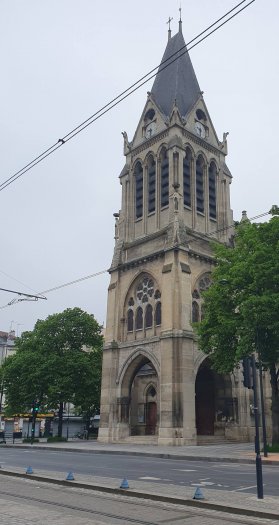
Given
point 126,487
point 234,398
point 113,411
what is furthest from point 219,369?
point 126,487

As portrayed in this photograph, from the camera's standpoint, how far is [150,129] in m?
50.4

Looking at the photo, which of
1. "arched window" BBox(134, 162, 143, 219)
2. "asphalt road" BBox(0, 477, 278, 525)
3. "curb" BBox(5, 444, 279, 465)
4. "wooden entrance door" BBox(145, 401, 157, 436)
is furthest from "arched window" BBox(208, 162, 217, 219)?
"asphalt road" BBox(0, 477, 278, 525)

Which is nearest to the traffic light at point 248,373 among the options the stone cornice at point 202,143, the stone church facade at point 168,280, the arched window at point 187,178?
the stone church facade at point 168,280

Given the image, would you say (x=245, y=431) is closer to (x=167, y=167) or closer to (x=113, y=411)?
(x=113, y=411)

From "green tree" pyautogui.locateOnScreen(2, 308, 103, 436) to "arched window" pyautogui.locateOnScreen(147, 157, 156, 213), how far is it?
505 inches

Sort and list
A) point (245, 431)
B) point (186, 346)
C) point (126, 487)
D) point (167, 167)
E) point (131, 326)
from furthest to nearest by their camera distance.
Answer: point (167, 167), point (131, 326), point (245, 431), point (186, 346), point (126, 487)

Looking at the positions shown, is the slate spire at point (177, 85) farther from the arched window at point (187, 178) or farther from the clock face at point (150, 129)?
the arched window at point (187, 178)

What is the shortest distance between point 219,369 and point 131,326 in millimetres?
13255

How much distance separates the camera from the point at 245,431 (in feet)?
130

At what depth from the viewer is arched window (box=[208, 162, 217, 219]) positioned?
48.5 m

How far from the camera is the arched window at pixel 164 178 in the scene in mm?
45312

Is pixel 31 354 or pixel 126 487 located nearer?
pixel 126 487

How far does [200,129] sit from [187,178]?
273 inches

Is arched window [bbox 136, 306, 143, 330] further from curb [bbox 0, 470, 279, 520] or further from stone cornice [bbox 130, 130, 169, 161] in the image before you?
curb [bbox 0, 470, 279, 520]
